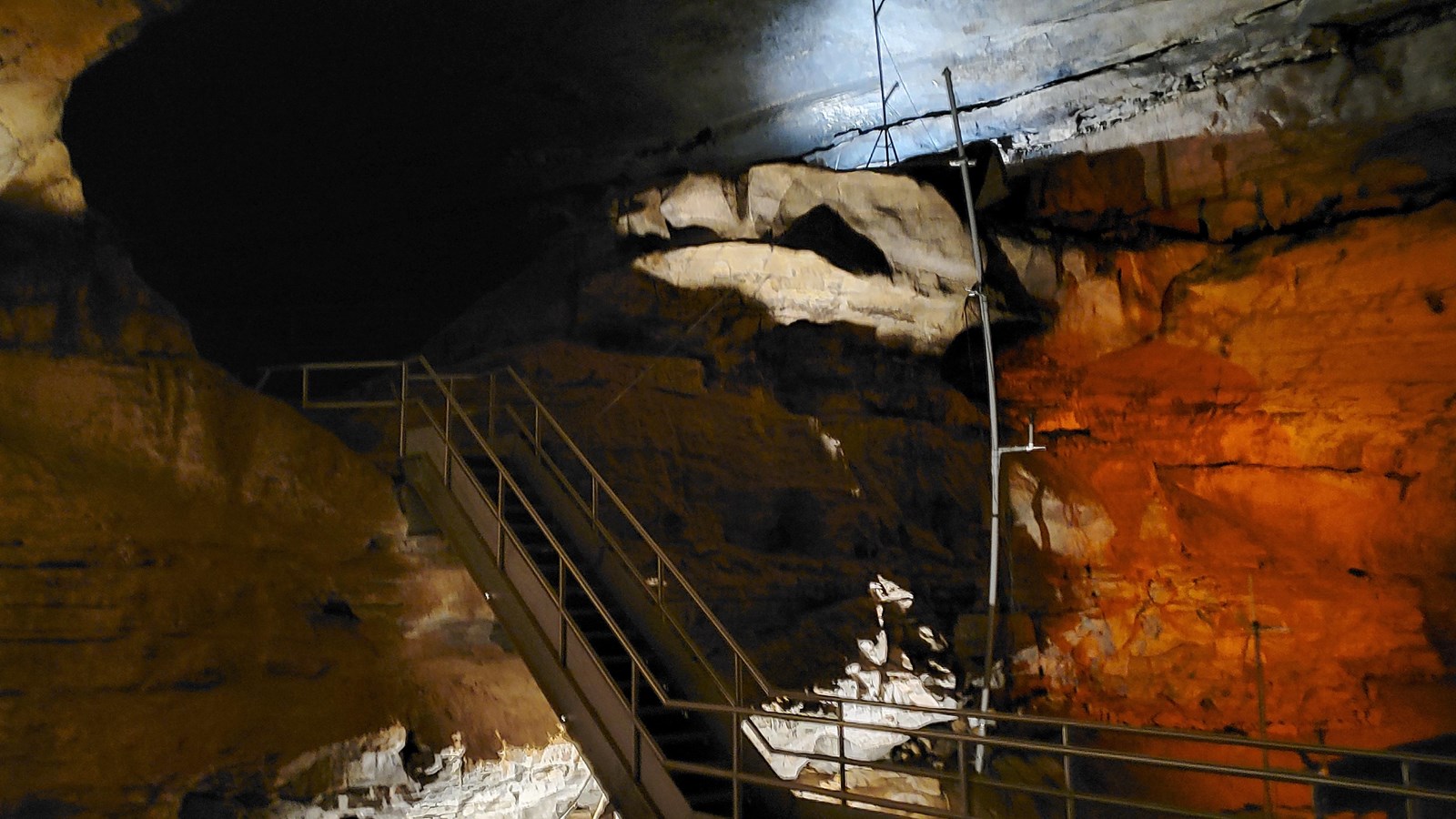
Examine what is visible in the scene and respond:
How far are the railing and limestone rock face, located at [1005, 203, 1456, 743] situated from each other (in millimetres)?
715

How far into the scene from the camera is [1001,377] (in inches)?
451

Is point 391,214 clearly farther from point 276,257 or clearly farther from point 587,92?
point 587,92

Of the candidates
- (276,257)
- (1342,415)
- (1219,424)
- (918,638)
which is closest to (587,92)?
(276,257)

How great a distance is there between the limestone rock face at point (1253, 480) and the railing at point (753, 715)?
28.2 inches

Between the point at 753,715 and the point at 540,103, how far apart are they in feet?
23.0

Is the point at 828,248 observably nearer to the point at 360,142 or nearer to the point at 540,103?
the point at 540,103

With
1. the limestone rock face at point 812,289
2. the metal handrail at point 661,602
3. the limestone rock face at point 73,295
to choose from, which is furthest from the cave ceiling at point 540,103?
the metal handrail at point 661,602

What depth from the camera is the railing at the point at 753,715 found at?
17.4 feet

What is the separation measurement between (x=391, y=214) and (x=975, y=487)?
749 cm

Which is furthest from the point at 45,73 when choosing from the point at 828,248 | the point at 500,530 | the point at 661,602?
the point at 828,248

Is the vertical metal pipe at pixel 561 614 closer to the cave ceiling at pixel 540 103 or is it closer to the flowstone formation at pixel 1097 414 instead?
the flowstone formation at pixel 1097 414

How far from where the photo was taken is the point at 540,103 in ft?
37.9

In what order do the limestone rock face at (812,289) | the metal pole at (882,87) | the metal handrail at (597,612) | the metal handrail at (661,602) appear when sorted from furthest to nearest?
1. the limestone rock face at (812,289)
2. the metal pole at (882,87)
3. the metal handrail at (661,602)
4. the metal handrail at (597,612)

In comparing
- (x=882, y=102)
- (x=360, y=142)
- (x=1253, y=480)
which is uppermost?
(x=882, y=102)
